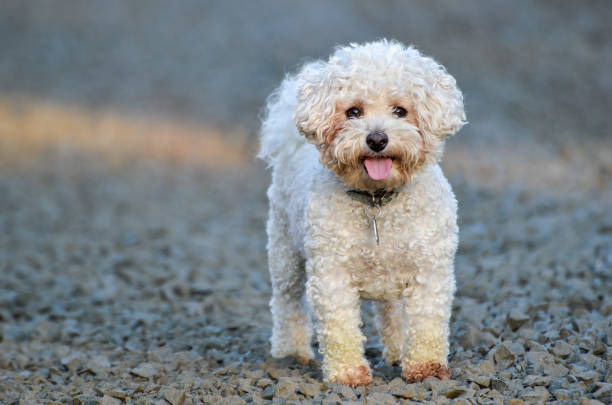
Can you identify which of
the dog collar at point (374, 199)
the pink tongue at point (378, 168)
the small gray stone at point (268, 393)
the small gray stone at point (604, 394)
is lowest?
the small gray stone at point (268, 393)

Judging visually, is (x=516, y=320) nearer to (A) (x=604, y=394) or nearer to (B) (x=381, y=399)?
(A) (x=604, y=394)

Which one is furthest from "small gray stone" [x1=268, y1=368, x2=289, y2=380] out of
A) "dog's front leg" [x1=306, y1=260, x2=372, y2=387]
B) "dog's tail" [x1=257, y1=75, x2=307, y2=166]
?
"dog's tail" [x1=257, y1=75, x2=307, y2=166]

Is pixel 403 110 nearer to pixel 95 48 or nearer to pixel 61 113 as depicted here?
pixel 61 113

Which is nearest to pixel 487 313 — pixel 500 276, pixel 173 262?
pixel 500 276

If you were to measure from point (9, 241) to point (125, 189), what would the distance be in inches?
134

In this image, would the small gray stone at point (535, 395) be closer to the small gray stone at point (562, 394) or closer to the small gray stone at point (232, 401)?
the small gray stone at point (562, 394)

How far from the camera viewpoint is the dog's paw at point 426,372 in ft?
14.4

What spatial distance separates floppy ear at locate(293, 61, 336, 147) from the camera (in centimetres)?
425

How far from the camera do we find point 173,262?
863 centimetres

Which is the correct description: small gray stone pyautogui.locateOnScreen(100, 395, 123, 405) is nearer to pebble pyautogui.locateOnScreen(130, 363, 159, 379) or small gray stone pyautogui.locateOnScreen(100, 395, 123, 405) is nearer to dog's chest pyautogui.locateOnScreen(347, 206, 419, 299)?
pebble pyautogui.locateOnScreen(130, 363, 159, 379)

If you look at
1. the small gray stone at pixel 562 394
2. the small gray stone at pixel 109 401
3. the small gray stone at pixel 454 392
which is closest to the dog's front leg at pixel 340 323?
the small gray stone at pixel 454 392

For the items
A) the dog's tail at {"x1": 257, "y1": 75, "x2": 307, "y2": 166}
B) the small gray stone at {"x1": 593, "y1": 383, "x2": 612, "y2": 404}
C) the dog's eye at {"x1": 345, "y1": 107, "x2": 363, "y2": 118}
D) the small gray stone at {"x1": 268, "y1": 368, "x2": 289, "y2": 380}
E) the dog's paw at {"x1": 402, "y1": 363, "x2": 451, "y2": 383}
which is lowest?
the small gray stone at {"x1": 593, "y1": 383, "x2": 612, "y2": 404}

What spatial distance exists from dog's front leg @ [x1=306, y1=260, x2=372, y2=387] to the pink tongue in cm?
55

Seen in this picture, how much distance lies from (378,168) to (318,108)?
0.44 metres
